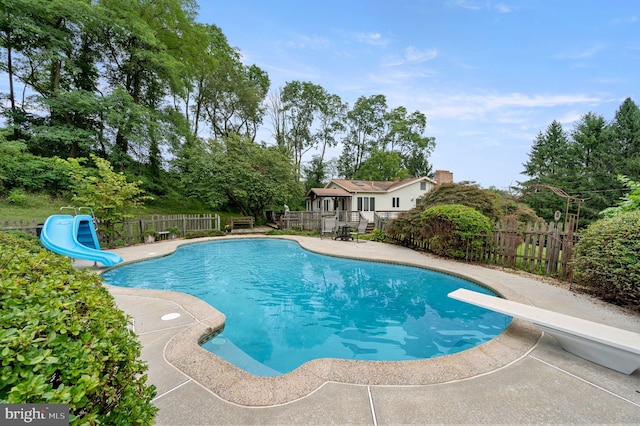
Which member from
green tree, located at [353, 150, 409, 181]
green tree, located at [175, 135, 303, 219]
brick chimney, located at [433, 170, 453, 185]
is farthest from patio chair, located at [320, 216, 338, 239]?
green tree, located at [353, 150, 409, 181]

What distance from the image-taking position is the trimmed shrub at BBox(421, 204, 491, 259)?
25.7 ft

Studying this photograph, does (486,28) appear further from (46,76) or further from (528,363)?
(46,76)

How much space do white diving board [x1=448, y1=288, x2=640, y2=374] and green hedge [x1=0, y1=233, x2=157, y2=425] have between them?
4.13 metres

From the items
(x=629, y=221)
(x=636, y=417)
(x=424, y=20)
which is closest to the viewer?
(x=636, y=417)

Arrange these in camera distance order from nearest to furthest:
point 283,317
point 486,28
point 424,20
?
1. point 283,317
2. point 486,28
3. point 424,20

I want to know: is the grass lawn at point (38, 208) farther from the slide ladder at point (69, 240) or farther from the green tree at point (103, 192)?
the slide ladder at point (69, 240)

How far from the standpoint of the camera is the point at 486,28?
10430 mm

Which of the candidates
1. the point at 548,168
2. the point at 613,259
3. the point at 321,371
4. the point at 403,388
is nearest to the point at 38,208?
the point at 321,371

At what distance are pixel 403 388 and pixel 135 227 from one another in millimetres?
13174

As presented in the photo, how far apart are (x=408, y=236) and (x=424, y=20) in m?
10.1

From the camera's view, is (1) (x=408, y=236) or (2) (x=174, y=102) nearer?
(1) (x=408, y=236)

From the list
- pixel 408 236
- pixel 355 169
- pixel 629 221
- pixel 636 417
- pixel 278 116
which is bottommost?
pixel 636 417

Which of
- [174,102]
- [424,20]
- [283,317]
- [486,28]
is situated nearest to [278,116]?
[174,102]

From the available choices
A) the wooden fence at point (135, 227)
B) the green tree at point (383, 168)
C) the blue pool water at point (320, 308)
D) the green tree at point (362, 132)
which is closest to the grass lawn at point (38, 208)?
the wooden fence at point (135, 227)
